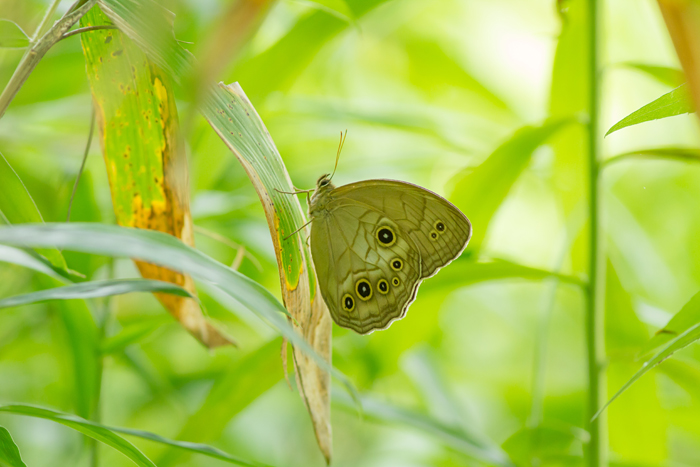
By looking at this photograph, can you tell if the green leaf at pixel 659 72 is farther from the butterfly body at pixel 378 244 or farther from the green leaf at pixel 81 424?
the green leaf at pixel 81 424

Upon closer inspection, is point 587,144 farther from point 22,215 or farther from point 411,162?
point 22,215

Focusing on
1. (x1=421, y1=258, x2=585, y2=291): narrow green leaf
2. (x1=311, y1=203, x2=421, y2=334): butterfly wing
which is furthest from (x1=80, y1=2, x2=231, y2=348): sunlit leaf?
(x1=421, y1=258, x2=585, y2=291): narrow green leaf

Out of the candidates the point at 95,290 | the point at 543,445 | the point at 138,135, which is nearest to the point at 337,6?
the point at 138,135

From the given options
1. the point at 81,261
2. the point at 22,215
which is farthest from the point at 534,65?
the point at 22,215

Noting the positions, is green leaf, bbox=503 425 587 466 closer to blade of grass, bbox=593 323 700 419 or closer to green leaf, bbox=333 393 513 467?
green leaf, bbox=333 393 513 467

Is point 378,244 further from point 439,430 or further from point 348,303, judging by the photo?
point 439,430
